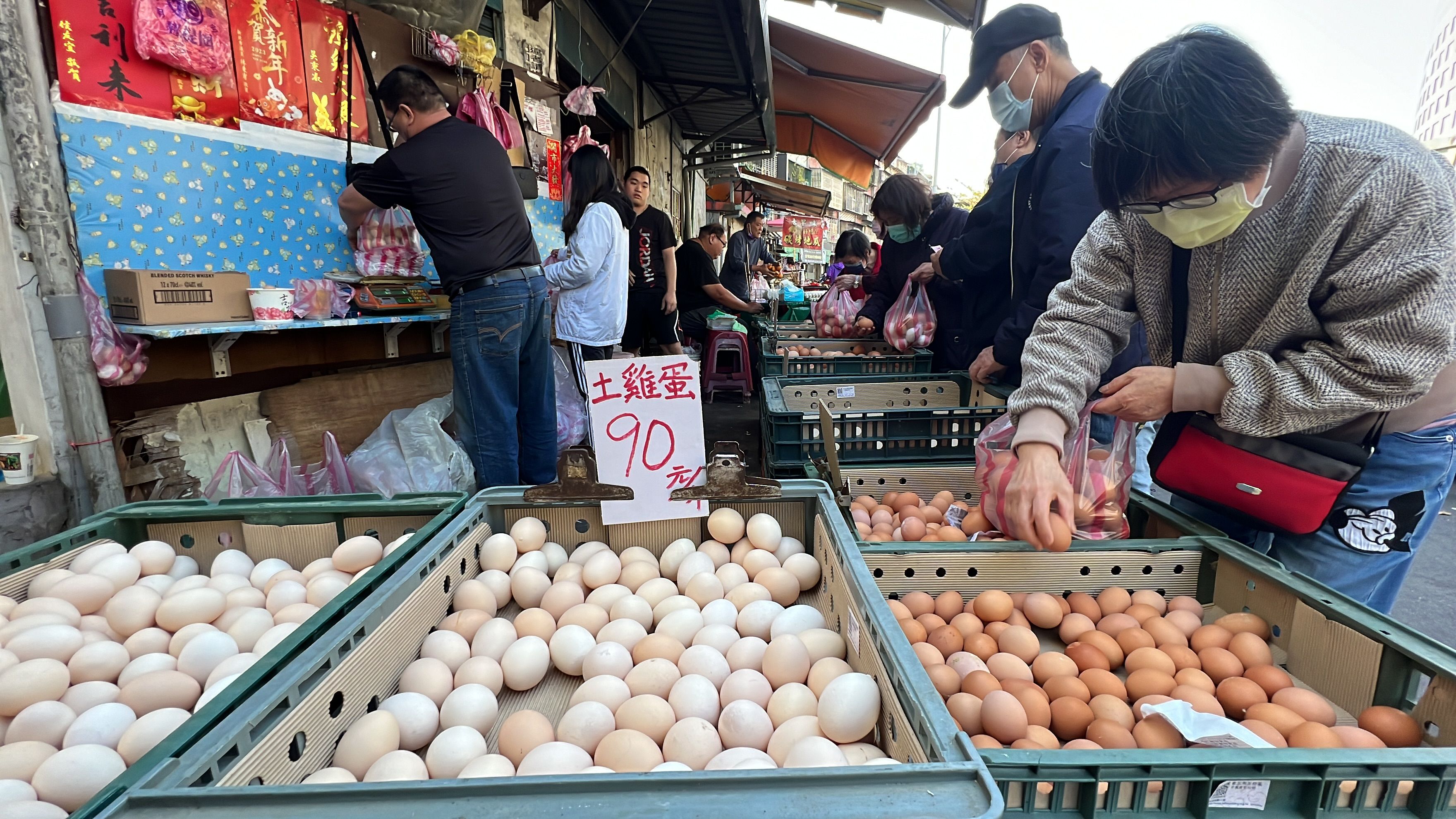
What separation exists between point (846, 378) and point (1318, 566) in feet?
7.15

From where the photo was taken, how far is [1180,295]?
1.45 m

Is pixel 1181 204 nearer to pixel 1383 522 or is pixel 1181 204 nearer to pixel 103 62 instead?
pixel 1383 522

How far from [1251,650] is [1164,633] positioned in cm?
14

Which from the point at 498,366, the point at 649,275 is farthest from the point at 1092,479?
the point at 649,275

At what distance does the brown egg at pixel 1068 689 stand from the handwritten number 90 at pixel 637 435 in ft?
2.87

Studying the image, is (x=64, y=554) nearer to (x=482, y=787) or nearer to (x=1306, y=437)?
(x=482, y=787)

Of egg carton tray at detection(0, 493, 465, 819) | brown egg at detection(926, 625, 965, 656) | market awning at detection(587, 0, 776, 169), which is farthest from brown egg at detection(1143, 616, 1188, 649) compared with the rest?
market awning at detection(587, 0, 776, 169)

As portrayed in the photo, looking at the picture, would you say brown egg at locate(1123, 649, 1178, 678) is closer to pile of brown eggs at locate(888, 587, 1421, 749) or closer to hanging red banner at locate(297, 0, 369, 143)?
pile of brown eggs at locate(888, 587, 1421, 749)

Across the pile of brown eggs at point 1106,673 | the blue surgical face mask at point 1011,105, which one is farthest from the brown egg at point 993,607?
the blue surgical face mask at point 1011,105

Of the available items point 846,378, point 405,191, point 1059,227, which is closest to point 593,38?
point 405,191

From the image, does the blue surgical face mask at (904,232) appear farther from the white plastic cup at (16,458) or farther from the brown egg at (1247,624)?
the white plastic cup at (16,458)

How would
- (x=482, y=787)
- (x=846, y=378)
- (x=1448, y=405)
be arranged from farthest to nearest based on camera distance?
1. (x=846, y=378)
2. (x=1448, y=405)
3. (x=482, y=787)

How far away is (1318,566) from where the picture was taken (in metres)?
1.34

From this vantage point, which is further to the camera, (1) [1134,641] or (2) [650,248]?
(2) [650,248]
